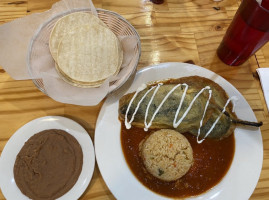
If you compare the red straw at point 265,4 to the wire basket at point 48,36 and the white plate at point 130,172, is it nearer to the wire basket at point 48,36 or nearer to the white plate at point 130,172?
the white plate at point 130,172

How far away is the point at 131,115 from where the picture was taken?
149 cm

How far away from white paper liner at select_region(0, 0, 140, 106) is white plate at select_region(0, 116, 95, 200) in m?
0.17

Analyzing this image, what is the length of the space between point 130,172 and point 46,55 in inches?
36.0

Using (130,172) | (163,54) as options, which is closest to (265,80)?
(163,54)

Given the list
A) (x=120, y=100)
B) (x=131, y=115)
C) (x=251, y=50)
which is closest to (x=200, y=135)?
(x=131, y=115)

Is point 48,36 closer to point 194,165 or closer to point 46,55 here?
point 46,55

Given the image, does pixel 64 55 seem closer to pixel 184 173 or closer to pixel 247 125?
pixel 184 173

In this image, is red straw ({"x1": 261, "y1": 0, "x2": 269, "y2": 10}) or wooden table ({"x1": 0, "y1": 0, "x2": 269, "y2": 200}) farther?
wooden table ({"x1": 0, "y1": 0, "x2": 269, "y2": 200})

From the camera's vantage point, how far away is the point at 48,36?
1.56m

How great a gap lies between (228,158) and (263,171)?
0.86 feet

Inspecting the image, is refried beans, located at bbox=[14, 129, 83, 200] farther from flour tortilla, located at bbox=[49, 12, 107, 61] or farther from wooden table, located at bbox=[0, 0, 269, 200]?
flour tortilla, located at bbox=[49, 12, 107, 61]

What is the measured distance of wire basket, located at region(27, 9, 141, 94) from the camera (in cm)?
146

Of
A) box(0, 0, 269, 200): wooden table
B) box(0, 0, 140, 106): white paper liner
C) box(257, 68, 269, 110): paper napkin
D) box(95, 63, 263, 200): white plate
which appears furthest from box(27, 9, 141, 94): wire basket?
box(257, 68, 269, 110): paper napkin

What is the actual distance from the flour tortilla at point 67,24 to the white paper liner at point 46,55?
0.16 ft
